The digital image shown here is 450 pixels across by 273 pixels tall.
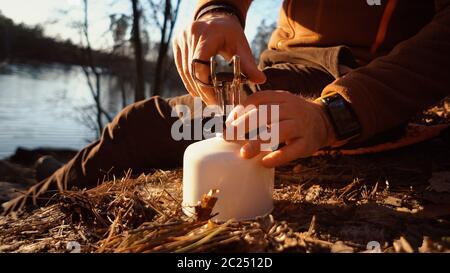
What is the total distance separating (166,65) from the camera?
9.65 metres

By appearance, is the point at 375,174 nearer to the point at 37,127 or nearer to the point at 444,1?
the point at 444,1

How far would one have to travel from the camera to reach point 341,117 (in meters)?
1.28

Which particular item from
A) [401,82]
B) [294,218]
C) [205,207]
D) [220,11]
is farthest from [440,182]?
[220,11]

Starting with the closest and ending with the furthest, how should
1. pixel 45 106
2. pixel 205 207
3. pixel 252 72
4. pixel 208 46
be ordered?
pixel 205 207 → pixel 252 72 → pixel 208 46 → pixel 45 106

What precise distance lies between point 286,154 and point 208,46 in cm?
50

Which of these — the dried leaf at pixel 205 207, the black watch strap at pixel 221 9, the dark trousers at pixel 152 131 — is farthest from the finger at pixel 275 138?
the black watch strap at pixel 221 9

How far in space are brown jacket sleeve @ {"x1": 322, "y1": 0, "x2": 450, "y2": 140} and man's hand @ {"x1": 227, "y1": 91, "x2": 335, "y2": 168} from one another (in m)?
0.20

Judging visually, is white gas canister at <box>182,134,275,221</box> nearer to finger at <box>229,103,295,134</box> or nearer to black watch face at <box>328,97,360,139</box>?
finger at <box>229,103,295,134</box>

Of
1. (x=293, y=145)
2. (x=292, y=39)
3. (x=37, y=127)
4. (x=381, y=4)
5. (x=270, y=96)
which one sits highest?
(x=381, y=4)

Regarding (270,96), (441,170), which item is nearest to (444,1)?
(441,170)

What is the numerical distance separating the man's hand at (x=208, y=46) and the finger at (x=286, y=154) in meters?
0.25

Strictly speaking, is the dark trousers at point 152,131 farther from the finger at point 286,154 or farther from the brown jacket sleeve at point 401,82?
the finger at point 286,154

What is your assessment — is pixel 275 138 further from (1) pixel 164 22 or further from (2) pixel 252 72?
(1) pixel 164 22

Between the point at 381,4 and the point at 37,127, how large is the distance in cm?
1636
